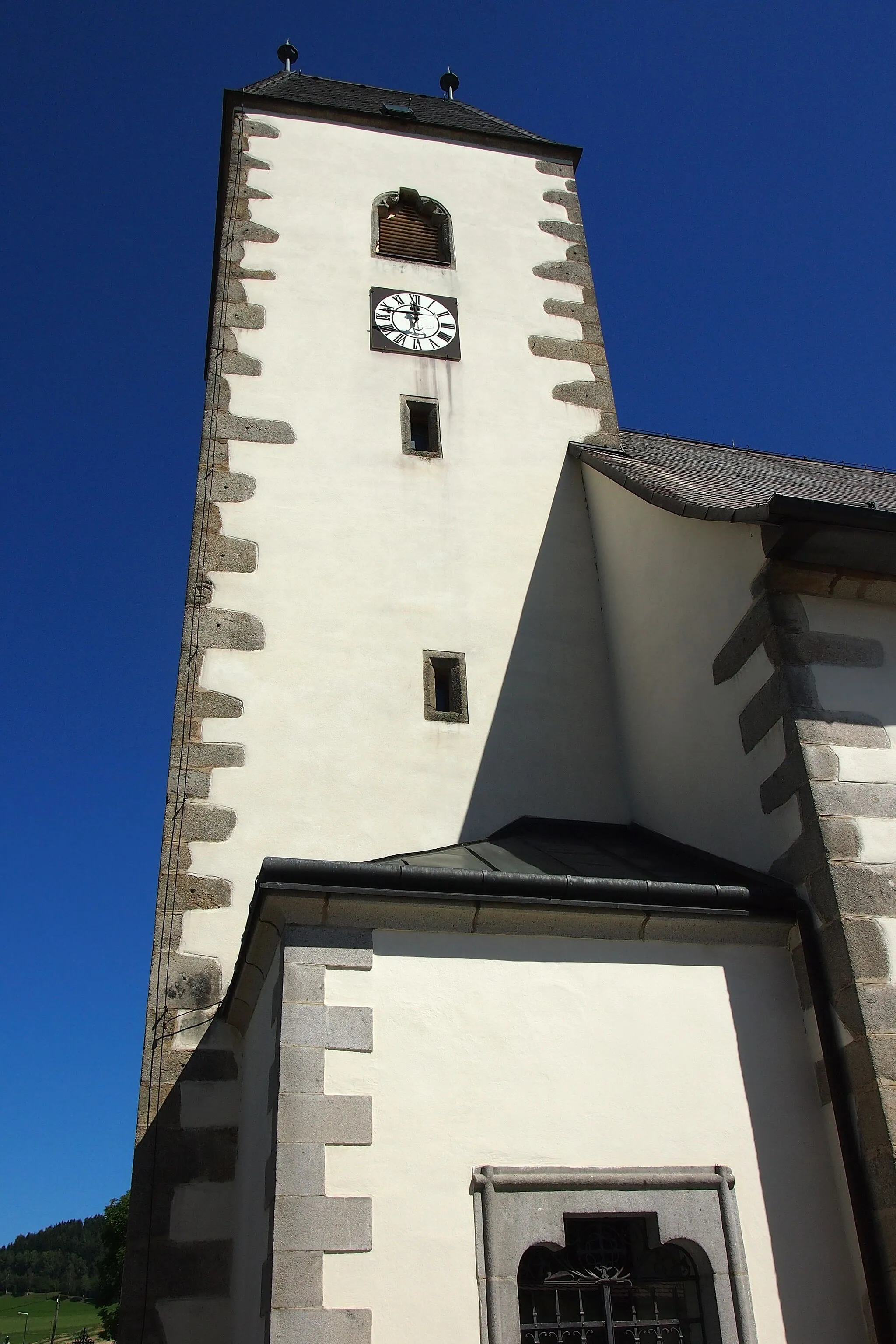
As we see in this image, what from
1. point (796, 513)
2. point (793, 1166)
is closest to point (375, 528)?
point (796, 513)

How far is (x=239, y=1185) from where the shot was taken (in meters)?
6.20

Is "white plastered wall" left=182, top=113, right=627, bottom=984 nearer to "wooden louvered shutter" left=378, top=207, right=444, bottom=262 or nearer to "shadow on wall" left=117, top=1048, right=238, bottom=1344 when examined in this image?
"wooden louvered shutter" left=378, top=207, right=444, bottom=262

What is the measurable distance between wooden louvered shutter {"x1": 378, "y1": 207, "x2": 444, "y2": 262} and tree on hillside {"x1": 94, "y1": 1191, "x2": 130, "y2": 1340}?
87.6 feet

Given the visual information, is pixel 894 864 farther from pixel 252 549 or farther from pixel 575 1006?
pixel 252 549

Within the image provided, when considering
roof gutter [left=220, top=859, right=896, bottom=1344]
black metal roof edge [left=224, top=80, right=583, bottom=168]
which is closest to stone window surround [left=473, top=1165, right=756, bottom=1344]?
roof gutter [left=220, top=859, right=896, bottom=1344]

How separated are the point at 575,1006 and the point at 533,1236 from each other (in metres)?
1.05

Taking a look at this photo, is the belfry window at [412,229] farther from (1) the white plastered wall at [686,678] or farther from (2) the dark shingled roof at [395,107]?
(1) the white plastered wall at [686,678]

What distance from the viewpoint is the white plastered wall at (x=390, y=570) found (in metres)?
7.88

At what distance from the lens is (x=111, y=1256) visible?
31.4m

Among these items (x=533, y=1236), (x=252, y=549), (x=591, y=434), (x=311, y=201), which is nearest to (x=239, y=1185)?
(x=533, y=1236)

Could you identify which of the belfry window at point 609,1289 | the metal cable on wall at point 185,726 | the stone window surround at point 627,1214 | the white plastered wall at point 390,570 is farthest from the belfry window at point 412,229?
the belfry window at point 609,1289

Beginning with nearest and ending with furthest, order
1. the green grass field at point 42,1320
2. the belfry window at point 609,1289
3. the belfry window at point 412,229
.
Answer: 1. the belfry window at point 609,1289
2. the belfry window at point 412,229
3. the green grass field at point 42,1320

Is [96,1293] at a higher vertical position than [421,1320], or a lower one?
higher

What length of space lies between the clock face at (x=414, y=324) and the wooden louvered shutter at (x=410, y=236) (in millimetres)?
689
